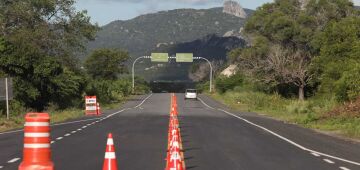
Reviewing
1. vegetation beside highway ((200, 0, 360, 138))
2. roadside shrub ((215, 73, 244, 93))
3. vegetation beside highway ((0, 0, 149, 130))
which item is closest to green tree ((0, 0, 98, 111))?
vegetation beside highway ((0, 0, 149, 130))

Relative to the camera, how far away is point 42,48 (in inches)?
2427

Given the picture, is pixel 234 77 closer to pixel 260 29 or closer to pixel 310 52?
pixel 260 29

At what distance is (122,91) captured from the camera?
9256 centimetres

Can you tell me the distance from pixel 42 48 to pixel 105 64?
156 feet

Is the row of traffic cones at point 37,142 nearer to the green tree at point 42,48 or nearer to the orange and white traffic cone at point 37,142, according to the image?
the orange and white traffic cone at point 37,142

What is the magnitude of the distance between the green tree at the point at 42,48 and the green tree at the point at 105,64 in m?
39.7

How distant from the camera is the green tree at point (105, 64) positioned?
109 metres

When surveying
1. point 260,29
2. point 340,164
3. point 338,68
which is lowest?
point 340,164

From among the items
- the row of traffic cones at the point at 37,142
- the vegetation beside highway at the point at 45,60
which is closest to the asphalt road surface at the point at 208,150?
the row of traffic cones at the point at 37,142

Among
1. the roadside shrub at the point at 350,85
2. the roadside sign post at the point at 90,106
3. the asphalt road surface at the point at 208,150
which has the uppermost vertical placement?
the roadside shrub at the point at 350,85

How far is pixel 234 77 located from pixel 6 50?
5937cm

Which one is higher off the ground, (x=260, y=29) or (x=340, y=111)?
(x=260, y=29)

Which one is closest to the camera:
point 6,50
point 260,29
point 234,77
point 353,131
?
point 353,131

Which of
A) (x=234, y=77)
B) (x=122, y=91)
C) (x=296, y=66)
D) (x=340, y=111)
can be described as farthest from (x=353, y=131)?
(x=234, y=77)
